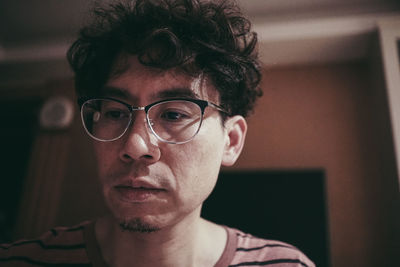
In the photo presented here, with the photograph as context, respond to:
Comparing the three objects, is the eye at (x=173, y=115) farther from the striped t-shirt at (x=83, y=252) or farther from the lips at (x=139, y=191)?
the striped t-shirt at (x=83, y=252)

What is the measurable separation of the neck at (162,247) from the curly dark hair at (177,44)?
1.47 feet

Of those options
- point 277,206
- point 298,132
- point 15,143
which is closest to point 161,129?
point 277,206

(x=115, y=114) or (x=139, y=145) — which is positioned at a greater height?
(x=115, y=114)

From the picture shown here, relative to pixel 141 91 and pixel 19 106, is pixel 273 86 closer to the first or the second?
pixel 141 91

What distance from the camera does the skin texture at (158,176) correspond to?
0.68 meters

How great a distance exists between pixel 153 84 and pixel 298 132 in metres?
1.25

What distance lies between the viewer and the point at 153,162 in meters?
0.68

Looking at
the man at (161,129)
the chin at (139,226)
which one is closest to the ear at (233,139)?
the man at (161,129)

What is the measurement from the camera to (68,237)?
0.87 metres

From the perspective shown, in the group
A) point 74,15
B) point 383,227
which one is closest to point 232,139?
point 383,227

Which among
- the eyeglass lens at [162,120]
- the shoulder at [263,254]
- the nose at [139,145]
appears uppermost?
the eyeglass lens at [162,120]

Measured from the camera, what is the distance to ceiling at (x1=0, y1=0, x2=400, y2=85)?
1539 mm

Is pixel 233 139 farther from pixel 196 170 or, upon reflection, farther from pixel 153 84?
pixel 153 84

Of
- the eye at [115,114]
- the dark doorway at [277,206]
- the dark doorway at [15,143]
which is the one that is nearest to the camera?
the eye at [115,114]
